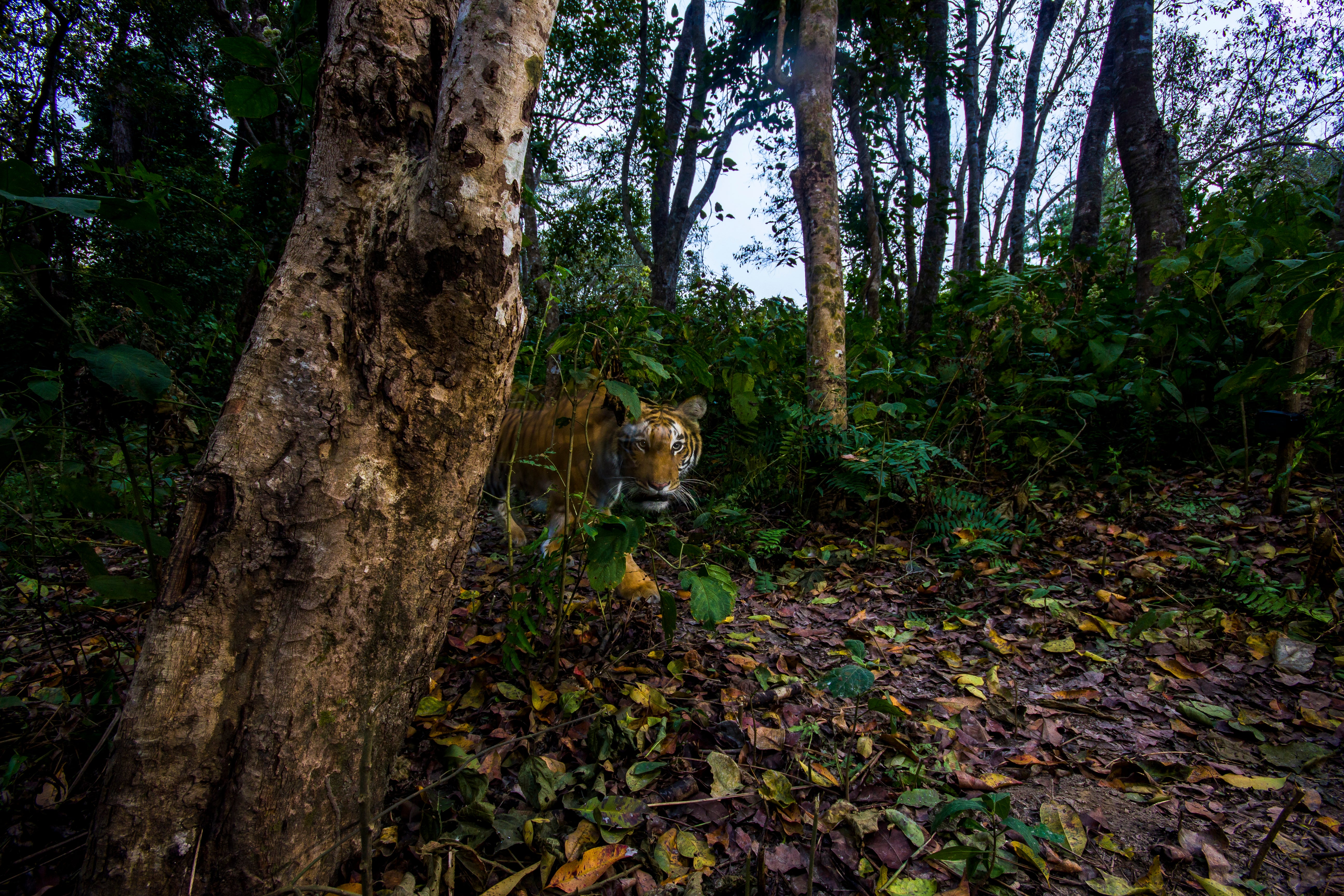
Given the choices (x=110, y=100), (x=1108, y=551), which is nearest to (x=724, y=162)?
(x=1108, y=551)

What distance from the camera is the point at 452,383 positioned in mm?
1459

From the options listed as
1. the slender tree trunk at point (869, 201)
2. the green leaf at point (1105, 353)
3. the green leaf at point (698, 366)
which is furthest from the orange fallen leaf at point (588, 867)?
the slender tree trunk at point (869, 201)

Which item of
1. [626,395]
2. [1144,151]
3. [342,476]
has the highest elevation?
[1144,151]

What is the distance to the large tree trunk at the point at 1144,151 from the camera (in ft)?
15.9

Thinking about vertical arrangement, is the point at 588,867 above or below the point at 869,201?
below

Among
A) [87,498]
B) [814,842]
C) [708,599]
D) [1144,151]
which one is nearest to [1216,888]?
[814,842]

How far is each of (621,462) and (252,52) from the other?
222 centimetres

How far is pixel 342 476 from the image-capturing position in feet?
4.42

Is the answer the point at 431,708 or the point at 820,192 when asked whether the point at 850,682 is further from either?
the point at 820,192

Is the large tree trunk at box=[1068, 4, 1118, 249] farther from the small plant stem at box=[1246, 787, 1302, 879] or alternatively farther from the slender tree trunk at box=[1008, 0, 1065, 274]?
the small plant stem at box=[1246, 787, 1302, 879]

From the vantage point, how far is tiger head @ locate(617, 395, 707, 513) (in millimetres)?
3209

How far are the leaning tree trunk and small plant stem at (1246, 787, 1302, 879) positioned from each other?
2.05 m

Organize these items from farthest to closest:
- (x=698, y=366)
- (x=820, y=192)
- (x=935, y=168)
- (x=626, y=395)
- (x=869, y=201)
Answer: (x=935, y=168), (x=869, y=201), (x=820, y=192), (x=698, y=366), (x=626, y=395)

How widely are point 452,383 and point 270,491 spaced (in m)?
0.45
